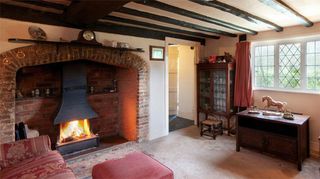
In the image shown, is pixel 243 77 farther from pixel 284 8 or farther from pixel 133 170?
pixel 133 170

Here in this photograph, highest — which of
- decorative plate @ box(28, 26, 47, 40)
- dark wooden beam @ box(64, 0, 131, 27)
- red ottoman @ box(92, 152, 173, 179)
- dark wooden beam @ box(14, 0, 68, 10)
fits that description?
dark wooden beam @ box(14, 0, 68, 10)

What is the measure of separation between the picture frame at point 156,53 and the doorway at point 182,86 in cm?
153

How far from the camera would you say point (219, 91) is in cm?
456

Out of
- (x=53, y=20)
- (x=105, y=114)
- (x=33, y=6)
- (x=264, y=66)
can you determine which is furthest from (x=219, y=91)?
(x=33, y=6)

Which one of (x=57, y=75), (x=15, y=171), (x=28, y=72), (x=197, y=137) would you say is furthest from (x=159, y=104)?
(x=15, y=171)

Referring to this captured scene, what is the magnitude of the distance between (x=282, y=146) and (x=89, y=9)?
343 cm

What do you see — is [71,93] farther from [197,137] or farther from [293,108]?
[293,108]

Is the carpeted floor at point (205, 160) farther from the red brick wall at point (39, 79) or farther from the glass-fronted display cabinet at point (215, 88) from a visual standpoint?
the red brick wall at point (39, 79)

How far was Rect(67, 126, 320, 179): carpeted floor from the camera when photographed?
9.16ft

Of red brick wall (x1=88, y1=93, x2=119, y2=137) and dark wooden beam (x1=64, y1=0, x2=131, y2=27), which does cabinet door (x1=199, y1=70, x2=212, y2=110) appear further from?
dark wooden beam (x1=64, y1=0, x2=131, y2=27)

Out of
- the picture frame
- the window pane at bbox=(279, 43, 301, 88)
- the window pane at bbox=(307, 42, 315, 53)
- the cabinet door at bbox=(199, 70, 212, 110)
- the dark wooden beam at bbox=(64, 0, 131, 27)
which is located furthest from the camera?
the cabinet door at bbox=(199, 70, 212, 110)

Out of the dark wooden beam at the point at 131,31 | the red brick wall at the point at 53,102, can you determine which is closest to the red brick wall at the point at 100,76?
the red brick wall at the point at 53,102

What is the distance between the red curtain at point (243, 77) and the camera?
4.16m

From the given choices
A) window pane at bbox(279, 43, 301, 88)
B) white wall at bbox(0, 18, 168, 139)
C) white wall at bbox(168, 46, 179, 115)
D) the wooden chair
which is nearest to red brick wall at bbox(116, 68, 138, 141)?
white wall at bbox(0, 18, 168, 139)
